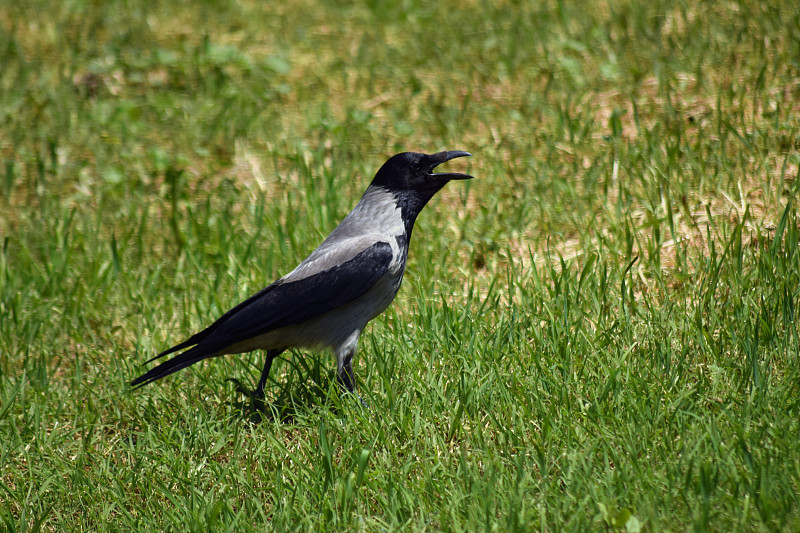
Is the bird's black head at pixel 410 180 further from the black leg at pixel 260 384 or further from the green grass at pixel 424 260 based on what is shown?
the black leg at pixel 260 384

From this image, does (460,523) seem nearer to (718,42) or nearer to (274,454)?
(274,454)

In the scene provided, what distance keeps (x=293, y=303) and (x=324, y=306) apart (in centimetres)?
16

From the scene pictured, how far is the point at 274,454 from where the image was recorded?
3.63m

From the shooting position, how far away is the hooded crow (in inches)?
155

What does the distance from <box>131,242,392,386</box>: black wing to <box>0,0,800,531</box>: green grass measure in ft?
1.11

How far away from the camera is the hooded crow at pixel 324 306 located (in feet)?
12.9

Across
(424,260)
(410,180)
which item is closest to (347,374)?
(410,180)

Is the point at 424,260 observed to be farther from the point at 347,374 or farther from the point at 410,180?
the point at 347,374

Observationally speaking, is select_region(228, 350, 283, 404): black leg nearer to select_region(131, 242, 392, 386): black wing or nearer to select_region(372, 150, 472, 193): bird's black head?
select_region(131, 242, 392, 386): black wing

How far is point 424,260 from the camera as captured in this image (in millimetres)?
5129

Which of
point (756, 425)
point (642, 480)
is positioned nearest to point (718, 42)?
point (756, 425)

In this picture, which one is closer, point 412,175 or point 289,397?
point 289,397

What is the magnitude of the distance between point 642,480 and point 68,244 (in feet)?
14.9

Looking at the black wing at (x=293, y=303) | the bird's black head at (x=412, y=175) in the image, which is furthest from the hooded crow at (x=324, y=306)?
the bird's black head at (x=412, y=175)
